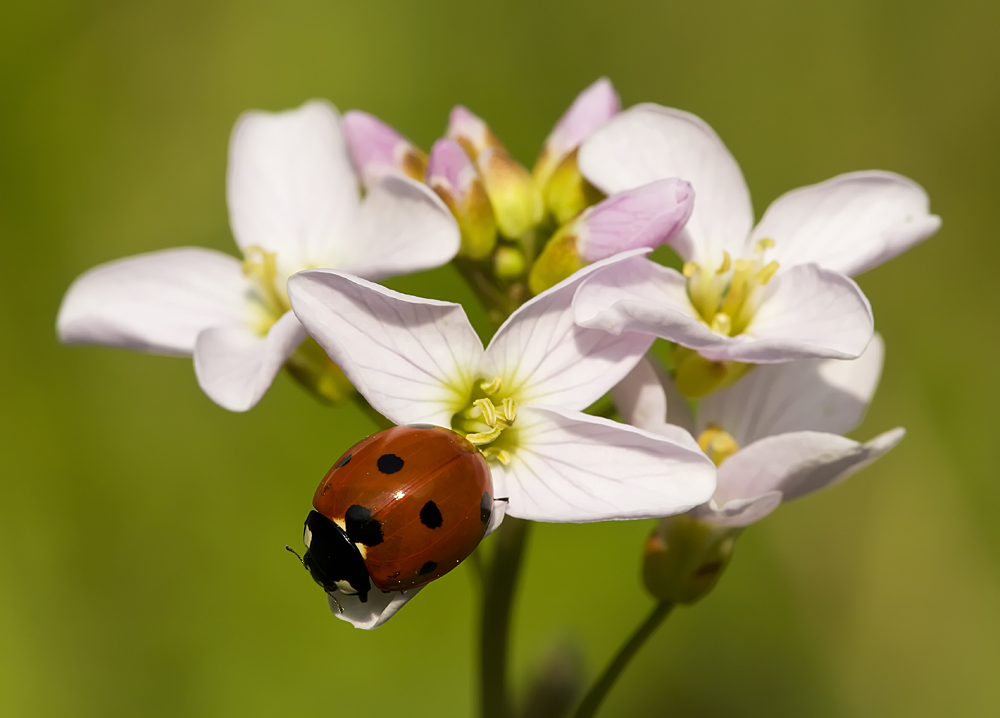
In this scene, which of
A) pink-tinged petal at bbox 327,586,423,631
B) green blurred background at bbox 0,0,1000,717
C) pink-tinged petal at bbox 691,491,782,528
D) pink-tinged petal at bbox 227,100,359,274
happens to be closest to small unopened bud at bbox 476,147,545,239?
pink-tinged petal at bbox 227,100,359,274

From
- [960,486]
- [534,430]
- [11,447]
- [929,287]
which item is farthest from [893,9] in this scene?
[11,447]

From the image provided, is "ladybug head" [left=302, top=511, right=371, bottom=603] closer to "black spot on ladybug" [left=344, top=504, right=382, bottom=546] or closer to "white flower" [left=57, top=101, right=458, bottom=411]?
"black spot on ladybug" [left=344, top=504, right=382, bottom=546]

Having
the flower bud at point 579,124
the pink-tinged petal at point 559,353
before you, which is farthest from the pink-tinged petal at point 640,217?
the flower bud at point 579,124

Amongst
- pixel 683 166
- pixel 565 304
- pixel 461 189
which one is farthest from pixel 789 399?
pixel 461 189

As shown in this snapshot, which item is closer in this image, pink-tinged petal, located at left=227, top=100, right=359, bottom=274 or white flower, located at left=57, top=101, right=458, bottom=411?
white flower, located at left=57, top=101, right=458, bottom=411

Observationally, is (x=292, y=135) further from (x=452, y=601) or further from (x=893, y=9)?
(x=893, y=9)
